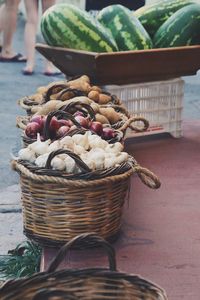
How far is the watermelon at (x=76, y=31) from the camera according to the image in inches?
120

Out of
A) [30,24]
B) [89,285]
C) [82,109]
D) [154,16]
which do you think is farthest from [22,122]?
[30,24]

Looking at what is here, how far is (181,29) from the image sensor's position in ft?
10.8

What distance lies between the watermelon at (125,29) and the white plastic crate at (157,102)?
0.19 meters

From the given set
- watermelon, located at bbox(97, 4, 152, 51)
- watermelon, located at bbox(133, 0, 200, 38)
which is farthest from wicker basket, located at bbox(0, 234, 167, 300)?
watermelon, located at bbox(133, 0, 200, 38)

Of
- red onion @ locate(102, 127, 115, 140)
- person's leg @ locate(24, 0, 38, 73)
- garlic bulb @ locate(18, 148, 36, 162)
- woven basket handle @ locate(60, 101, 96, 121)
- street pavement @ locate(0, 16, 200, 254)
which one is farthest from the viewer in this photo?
person's leg @ locate(24, 0, 38, 73)

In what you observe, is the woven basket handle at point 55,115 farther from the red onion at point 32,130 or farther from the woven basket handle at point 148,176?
the woven basket handle at point 148,176

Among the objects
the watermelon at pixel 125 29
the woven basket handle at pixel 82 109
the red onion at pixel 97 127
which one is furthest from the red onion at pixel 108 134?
the watermelon at pixel 125 29

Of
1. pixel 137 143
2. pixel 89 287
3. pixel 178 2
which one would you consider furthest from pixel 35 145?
pixel 178 2

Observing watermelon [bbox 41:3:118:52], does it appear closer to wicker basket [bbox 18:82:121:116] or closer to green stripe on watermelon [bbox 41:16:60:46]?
green stripe on watermelon [bbox 41:16:60:46]

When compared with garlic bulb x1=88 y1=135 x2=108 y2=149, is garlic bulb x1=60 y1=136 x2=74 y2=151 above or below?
above

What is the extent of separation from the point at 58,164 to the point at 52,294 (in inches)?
18.1

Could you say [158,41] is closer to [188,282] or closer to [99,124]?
[99,124]

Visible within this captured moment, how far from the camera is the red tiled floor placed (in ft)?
6.06

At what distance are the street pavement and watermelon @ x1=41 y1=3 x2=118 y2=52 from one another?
1.75 ft
